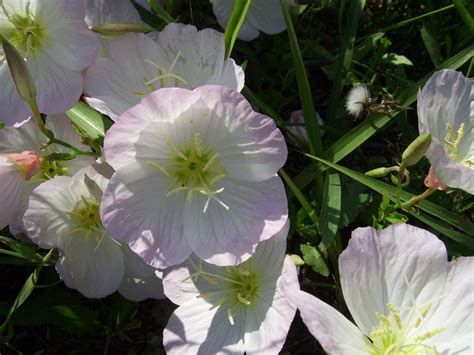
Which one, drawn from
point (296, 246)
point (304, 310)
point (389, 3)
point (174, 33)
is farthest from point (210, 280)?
point (389, 3)

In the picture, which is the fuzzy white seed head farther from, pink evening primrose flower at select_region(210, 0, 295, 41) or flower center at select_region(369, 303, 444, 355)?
flower center at select_region(369, 303, 444, 355)

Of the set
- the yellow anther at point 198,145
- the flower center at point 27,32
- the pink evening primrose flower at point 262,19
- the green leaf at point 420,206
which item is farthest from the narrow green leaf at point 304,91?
the flower center at point 27,32

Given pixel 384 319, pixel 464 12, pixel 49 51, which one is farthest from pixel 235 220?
pixel 464 12

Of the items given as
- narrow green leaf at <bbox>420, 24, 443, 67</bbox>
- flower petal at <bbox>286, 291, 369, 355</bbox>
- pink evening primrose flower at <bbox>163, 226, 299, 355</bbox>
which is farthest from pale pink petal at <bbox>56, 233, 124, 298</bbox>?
narrow green leaf at <bbox>420, 24, 443, 67</bbox>

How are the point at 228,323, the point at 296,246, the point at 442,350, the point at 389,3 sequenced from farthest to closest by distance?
the point at 389,3, the point at 296,246, the point at 228,323, the point at 442,350

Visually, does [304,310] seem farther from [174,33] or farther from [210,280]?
[174,33]
